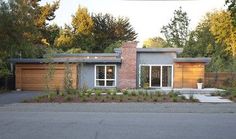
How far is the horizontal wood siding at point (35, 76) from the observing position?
3644cm

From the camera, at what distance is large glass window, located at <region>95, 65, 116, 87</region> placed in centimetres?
3666

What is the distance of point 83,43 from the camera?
6041 centimetres

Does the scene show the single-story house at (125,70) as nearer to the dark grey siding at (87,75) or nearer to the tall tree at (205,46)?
the dark grey siding at (87,75)

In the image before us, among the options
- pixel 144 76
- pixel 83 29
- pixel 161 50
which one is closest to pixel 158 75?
pixel 144 76

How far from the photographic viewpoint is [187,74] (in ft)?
117

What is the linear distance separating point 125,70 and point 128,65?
53cm

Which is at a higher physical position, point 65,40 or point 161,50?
point 65,40

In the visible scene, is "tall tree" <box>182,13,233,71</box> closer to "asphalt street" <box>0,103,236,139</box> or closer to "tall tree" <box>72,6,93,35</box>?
"tall tree" <box>72,6,93,35</box>

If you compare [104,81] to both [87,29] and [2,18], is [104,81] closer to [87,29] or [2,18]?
[2,18]

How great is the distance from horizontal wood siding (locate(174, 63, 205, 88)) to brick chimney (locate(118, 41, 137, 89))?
12.5ft

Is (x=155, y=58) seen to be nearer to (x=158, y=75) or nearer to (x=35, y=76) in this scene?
(x=158, y=75)

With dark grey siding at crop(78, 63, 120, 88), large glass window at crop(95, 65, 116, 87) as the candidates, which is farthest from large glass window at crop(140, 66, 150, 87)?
dark grey siding at crop(78, 63, 120, 88)

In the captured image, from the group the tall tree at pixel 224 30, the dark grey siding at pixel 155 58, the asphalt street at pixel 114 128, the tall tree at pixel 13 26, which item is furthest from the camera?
the tall tree at pixel 224 30

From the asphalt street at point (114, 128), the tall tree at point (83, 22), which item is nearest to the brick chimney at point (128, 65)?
the asphalt street at point (114, 128)
